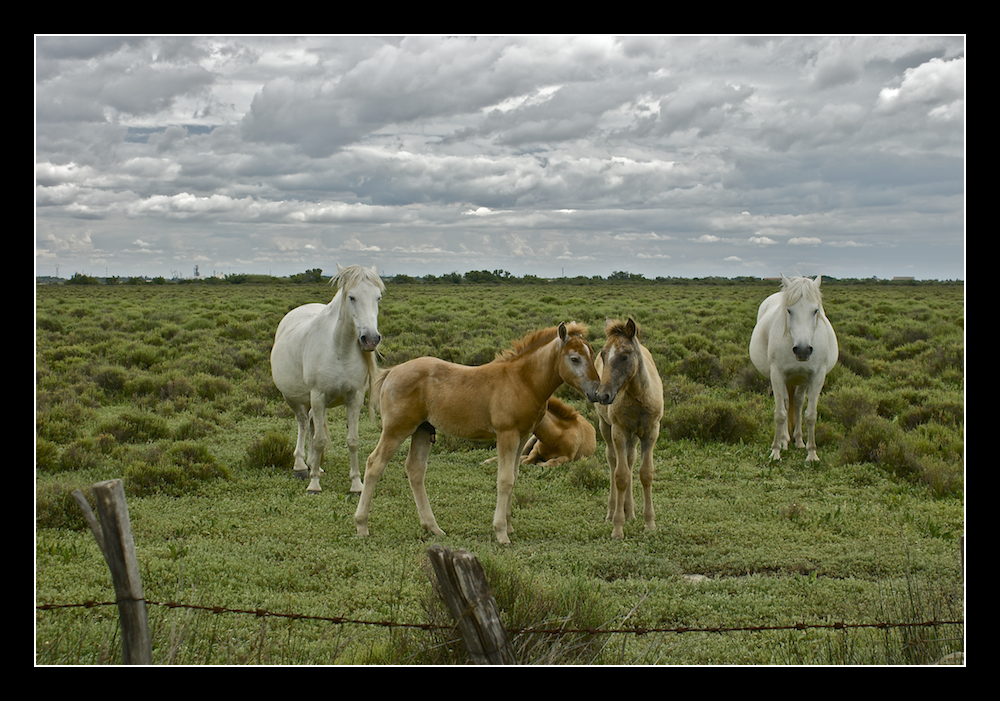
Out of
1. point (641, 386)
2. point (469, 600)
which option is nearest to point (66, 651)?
point (469, 600)

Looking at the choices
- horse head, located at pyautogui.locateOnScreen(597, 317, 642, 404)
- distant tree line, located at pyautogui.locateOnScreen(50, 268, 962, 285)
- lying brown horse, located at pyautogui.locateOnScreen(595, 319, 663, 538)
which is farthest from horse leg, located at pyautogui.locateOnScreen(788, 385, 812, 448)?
distant tree line, located at pyautogui.locateOnScreen(50, 268, 962, 285)

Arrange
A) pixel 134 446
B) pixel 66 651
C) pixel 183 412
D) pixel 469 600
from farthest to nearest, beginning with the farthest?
pixel 183 412, pixel 134 446, pixel 66 651, pixel 469 600

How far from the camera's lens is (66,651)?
3.88m

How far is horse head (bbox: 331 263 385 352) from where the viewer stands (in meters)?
7.46

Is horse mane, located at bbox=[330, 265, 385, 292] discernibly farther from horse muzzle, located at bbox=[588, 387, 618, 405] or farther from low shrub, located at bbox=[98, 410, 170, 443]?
low shrub, located at bbox=[98, 410, 170, 443]

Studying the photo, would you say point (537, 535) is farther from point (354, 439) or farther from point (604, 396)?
point (354, 439)

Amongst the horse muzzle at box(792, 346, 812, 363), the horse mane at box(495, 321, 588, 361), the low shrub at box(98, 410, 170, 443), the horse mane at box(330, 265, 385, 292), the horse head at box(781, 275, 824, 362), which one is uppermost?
the horse mane at box(330, 265, 385, 292)

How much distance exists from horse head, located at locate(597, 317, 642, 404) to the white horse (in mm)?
3616

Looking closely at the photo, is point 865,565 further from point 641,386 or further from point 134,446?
point 134,446

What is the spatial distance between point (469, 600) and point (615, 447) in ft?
12.8

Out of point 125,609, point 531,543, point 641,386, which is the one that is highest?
point 641,386

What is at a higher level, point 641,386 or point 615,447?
point 641,386

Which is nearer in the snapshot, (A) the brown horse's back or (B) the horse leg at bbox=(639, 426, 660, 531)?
(A) the brown horse's back

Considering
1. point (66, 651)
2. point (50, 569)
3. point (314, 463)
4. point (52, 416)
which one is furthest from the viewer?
point (52, 416)
